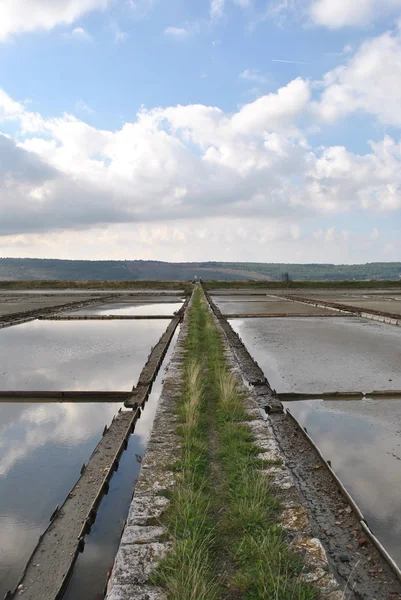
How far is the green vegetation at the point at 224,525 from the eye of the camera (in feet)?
7.95

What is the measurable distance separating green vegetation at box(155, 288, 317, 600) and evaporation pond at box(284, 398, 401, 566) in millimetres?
812


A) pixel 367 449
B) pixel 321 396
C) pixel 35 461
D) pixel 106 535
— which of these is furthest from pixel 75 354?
pixel 106 535

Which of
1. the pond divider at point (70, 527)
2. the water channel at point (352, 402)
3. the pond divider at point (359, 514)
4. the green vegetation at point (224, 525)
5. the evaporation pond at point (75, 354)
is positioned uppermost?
the green vegetation at point (224, 525)

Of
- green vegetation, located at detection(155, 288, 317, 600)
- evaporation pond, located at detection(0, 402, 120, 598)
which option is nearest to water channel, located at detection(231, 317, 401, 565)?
green vegetation, located at detection(155, 288, 317, 600)

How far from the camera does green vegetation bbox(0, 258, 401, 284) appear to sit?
148 m

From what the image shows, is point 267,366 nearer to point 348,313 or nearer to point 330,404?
point 330,404

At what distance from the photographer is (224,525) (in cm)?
306

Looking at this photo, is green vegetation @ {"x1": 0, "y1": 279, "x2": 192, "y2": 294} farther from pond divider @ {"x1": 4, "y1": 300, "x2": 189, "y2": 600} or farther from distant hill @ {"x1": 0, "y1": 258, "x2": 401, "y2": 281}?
distant hill @ {"x1": 0, "y1": 258, "x2": 401, "y2": 281}

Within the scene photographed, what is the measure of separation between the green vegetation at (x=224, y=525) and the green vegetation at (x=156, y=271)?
450 ft

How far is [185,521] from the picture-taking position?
302cm

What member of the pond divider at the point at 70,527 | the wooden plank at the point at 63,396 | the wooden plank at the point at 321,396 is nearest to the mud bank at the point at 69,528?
the pond divider at the point at 70,527

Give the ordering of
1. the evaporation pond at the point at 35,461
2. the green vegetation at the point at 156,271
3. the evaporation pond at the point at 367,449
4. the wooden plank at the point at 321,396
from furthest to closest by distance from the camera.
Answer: the green vegetation at the point at 156,271
the wooden plank at the point at 321,396
the evaporation pond at the point at 367,449
the evaporation pond at the point at 35,461

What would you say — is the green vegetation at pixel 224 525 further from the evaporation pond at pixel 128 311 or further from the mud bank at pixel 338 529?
the evaporation pond at pixel 128 311

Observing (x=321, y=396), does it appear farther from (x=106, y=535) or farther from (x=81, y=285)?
(x=81, y=285)
